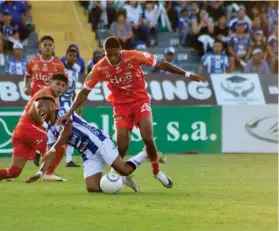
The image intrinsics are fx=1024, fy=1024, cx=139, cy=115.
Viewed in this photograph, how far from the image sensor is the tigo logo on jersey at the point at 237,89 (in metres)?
25.0

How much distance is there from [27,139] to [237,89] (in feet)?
34.4

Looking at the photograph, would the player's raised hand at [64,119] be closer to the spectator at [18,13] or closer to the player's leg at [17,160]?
the player's leg at [17,160]

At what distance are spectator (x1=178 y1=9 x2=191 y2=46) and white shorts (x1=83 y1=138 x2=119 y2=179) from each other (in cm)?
1493

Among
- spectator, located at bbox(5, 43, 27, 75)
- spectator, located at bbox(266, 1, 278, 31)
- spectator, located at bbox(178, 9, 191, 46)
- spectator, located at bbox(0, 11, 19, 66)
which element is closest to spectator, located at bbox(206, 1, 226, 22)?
spectator, located at bbox(178, 9, 191, 46)

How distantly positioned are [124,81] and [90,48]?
1414cm

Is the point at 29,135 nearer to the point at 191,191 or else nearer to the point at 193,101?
the point at 191,191

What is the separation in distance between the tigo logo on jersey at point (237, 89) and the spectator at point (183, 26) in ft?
12.4

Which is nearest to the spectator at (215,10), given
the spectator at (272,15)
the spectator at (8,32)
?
the spectator at (272,15)

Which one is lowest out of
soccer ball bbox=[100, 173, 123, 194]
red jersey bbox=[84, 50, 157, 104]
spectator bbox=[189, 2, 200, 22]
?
soccer ball bbox=[100, 173, 123, 194]

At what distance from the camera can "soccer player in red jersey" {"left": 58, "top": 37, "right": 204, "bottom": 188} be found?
14234 mm

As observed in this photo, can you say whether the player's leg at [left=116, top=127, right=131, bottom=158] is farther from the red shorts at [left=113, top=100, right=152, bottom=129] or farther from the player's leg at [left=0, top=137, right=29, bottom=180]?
the player's leg at [left=0, top=137, right=29, bottom=180]

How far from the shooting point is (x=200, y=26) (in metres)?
28.3

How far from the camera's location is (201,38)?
92.6 feet

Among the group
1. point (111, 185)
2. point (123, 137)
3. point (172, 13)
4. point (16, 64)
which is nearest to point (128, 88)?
point (123, 137)
